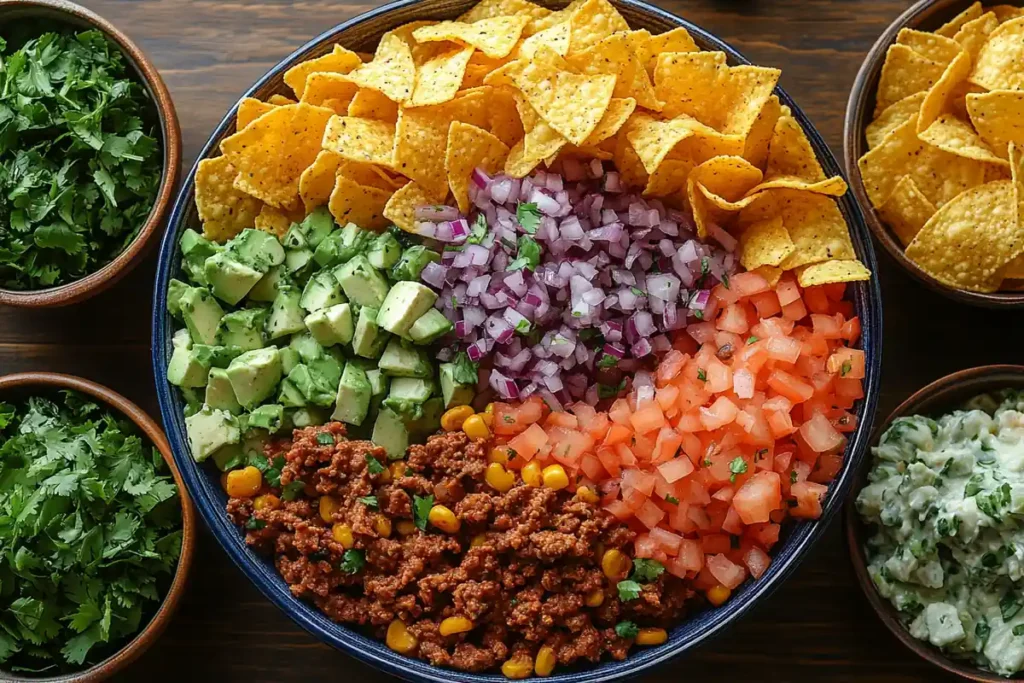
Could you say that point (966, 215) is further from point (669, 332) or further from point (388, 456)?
point (388, 456)

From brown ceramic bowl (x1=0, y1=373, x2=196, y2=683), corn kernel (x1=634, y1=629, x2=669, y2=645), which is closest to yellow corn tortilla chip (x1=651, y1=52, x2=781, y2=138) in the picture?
corn kernel (x1=634, y1=629, x2=669, y2=645)

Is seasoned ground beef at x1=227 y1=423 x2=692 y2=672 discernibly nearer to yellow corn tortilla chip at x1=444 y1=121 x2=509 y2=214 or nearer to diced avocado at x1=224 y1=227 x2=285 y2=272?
diced avocado at x1=224 y1=227 x2=285 y2=272

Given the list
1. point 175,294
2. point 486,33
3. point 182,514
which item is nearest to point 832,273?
point 486,33

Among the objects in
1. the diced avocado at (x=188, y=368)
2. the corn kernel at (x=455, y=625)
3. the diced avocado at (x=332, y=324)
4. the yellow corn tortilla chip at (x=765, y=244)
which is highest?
the yellow corn tortilla chip at (x=765, y=244)

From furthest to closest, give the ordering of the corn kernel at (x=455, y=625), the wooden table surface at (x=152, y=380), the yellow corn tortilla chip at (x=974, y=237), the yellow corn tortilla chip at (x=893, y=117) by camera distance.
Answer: the wooden table surface at (x=152, y=380) → the yellow corn tortilla chip at (x=893, y=117) → the yellow corn tortilla chip at (x=974, y=237) → the corn kernel at (x=455, y=625)

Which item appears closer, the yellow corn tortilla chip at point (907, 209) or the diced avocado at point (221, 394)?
the diced avocado at point (221, 394)

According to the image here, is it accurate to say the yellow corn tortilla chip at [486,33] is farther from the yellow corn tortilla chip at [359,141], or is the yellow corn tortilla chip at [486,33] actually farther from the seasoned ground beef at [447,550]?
the seasoned ground beef at [447,550]

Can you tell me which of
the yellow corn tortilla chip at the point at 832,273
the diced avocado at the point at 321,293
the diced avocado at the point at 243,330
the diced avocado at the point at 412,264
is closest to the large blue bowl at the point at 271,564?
the yellow corn tortilla chip at the point at 832,273

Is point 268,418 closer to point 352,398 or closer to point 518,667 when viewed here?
point 352,398
